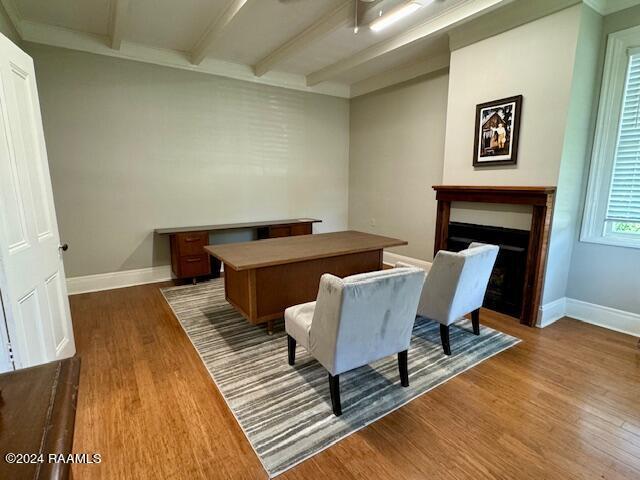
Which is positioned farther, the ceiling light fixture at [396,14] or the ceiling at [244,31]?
the ceiling at [244,31]

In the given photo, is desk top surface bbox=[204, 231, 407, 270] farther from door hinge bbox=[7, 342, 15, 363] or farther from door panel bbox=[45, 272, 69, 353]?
door hinge bbox=[7, 342, 15, 363]

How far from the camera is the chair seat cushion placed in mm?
2029

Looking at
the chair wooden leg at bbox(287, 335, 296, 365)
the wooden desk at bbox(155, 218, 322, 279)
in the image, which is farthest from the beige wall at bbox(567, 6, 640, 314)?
the wooden desk at bbox(155, 218, 322, 279)

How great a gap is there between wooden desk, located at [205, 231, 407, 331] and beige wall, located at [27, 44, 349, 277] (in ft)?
5.62

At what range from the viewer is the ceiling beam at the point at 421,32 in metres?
2.82

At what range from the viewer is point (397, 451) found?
161 centimetres

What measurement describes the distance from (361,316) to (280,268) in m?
1.22

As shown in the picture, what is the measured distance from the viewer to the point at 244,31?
11.4 ft

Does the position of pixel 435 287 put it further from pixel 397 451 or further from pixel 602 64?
pixel 602 64

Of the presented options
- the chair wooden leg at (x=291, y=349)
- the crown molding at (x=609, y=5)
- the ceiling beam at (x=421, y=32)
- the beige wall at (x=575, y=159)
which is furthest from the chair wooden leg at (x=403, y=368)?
the crown molding at (x=609, y=5)

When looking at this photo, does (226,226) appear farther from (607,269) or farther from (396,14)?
(607,269)

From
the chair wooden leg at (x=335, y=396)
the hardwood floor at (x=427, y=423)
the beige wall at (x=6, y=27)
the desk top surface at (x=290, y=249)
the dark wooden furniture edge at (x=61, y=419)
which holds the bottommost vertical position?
the hardwood floor at (x=427, y=423)

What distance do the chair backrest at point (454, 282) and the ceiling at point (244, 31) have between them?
7.30ft

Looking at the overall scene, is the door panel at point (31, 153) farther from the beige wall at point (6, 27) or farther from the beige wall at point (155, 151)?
the beige wall at point (155, 151)
